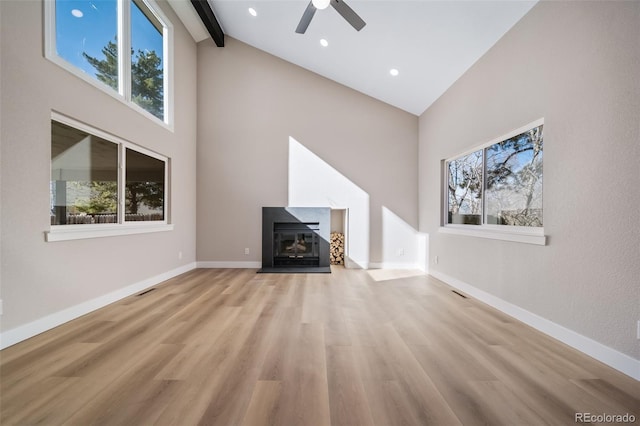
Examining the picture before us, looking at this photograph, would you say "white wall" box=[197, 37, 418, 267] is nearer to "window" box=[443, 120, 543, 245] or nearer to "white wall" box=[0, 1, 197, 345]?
"window" box=[443, 120, 543, 245]

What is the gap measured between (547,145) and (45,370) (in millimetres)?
3948

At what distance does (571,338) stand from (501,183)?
1.62 metres

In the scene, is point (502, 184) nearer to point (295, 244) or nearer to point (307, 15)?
point (307, 15)

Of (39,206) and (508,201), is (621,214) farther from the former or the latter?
(39,206)

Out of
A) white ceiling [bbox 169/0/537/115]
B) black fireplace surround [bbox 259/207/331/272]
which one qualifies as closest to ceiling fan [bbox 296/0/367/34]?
white ceiling [bbox 169/0/537/115]

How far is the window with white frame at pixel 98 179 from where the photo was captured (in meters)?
2.40

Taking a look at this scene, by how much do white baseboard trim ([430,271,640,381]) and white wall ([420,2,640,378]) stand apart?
0.04 feet

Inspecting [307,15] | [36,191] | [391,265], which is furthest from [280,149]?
[36,191]

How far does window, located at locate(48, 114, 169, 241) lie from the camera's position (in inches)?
94.6

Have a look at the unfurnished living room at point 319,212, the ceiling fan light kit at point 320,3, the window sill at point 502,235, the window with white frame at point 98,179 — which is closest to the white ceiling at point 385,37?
the unfurnished living room at point 319,212

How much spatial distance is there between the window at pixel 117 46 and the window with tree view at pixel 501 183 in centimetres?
428

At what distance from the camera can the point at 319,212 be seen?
502 cm

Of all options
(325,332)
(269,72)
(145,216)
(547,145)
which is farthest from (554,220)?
(269,72)

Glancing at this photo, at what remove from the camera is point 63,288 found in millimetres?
2383
